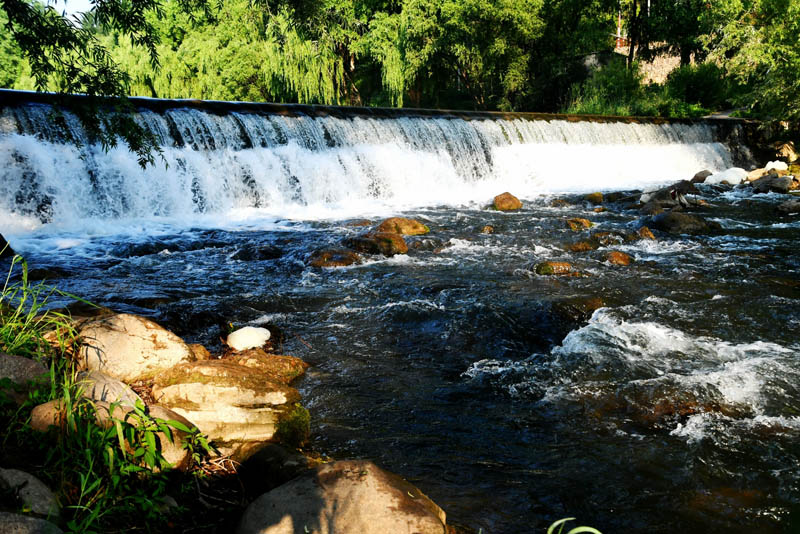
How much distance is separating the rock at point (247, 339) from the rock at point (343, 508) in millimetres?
2375

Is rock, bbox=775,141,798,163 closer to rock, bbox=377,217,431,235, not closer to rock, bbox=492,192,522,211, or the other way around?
rock, bbox=492,192,522,211

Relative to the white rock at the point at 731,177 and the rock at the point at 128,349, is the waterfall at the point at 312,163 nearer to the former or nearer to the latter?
the white rock at the point at 731,177

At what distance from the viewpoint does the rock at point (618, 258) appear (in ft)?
25.9

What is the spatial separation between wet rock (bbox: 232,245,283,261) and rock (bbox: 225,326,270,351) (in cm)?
360

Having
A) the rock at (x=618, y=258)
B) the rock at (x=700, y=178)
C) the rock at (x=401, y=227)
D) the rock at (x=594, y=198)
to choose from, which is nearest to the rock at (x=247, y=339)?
the rock at (x=401, y=227)

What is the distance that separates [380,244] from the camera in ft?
28.6

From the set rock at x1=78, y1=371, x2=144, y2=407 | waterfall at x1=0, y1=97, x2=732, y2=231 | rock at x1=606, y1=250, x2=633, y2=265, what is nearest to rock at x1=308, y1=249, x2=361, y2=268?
rock at x1=606, y1=250, x2=633, y2=265

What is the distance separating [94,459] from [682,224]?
10.1 meters

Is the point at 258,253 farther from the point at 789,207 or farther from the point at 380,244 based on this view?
the point at 789,207

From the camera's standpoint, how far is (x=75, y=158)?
10.5 metres

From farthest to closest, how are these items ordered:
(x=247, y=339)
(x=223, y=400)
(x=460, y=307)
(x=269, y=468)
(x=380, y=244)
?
(x=380, y=244) < (x=460, y=307) < (x=247, y=339) < (x=223, y=400) < (x=269, y=468)

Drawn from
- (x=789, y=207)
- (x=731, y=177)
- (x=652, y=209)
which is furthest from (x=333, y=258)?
(x=731, y=177)

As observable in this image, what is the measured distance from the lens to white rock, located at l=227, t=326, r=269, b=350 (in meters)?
4.77

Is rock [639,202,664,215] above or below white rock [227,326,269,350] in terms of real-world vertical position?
above
